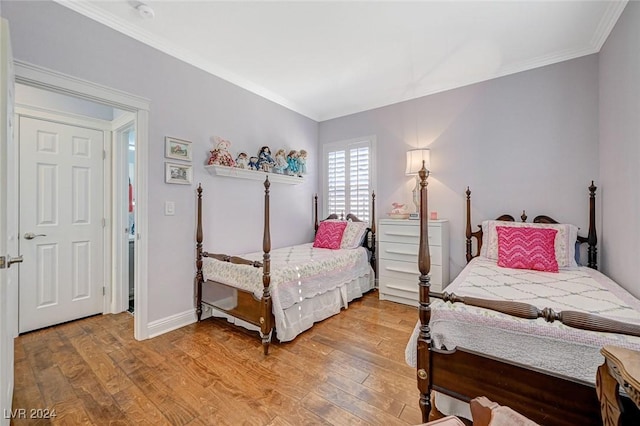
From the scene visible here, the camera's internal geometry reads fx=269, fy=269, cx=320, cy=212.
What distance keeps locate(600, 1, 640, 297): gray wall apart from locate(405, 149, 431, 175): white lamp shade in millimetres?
1521

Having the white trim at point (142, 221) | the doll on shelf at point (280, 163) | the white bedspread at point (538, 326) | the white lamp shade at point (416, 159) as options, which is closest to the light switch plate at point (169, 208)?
the white trim at point (142, 221)

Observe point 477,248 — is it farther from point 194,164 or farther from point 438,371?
point 194,164

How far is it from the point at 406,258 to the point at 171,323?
260 centimetres

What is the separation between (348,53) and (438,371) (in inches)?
109

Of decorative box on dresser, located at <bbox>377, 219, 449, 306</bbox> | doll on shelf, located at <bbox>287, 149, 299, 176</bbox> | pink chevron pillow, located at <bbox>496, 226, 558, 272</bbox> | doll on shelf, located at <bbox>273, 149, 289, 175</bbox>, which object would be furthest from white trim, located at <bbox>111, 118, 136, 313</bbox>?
pink chevron pillow, located at <bbox>496, 226, 558, 272</bbox>

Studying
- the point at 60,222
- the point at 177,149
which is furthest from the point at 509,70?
the point at 60,222

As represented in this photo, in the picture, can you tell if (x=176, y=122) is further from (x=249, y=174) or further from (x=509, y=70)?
(x=509, y=70)

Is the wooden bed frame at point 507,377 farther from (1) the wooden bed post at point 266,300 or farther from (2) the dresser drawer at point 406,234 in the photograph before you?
(2) the dresser drawer at point 406,234

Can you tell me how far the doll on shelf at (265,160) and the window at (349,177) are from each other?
3.93 feet

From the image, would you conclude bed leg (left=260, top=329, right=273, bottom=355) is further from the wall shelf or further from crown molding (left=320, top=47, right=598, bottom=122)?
crown molding (left=320, top=47, right=598, bottom=122)

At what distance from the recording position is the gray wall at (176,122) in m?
1.92

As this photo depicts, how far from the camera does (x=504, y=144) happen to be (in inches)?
118

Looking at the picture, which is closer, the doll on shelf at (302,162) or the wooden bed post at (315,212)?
the doll on shelf at (302,162)

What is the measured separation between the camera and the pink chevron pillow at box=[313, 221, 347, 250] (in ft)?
11.8
